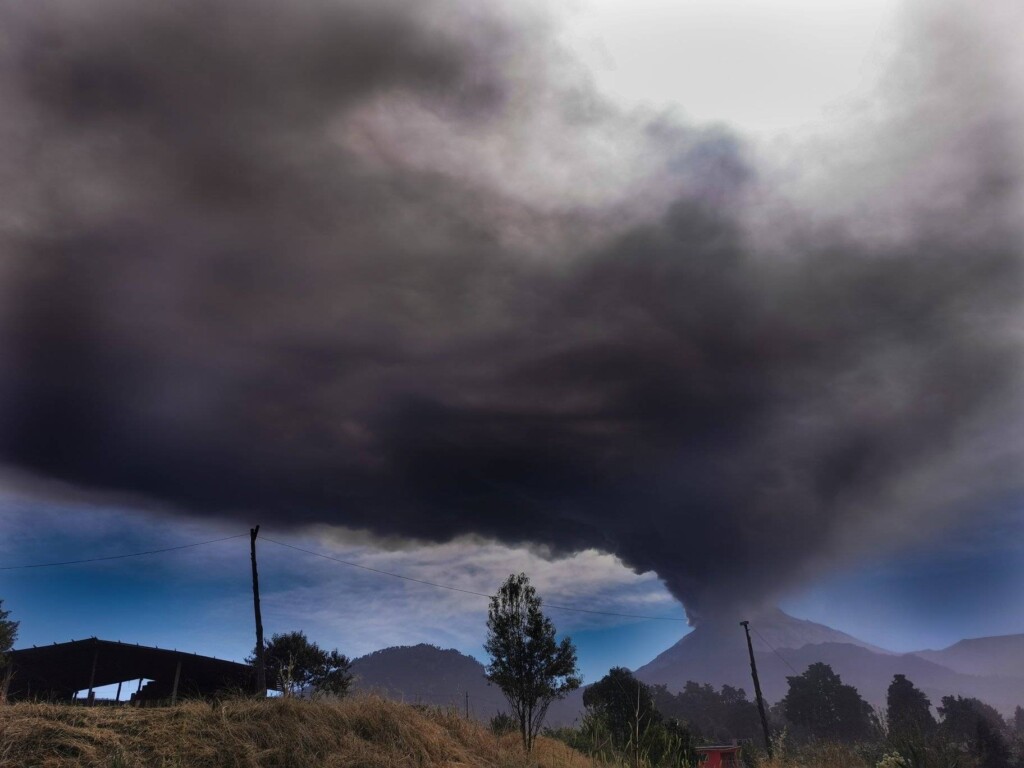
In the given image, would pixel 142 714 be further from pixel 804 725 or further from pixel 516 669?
pixel 804 725

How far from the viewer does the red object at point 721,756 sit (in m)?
45.7

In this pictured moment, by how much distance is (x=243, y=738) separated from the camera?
1512cm

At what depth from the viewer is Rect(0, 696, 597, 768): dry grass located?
1333cm

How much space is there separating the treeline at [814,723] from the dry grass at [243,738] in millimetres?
4737

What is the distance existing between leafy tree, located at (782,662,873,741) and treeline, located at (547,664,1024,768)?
0.20 m

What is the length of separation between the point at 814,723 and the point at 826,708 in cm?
416

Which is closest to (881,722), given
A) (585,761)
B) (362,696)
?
(585,761)

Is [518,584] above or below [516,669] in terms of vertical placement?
above

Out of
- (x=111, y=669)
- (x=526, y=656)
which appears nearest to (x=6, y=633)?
(x=111, y=669)

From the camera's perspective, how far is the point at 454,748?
18.5 meters

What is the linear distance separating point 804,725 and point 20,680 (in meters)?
146

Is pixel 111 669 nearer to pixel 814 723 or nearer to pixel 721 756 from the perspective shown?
pixel 721 756

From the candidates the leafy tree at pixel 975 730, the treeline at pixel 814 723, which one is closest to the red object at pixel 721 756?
the treeline at pixel 814 723

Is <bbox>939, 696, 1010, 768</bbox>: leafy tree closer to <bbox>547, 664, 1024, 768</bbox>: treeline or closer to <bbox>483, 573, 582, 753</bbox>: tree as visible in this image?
<bbox>547, 664, 1024, 768</bbox>: treeline
